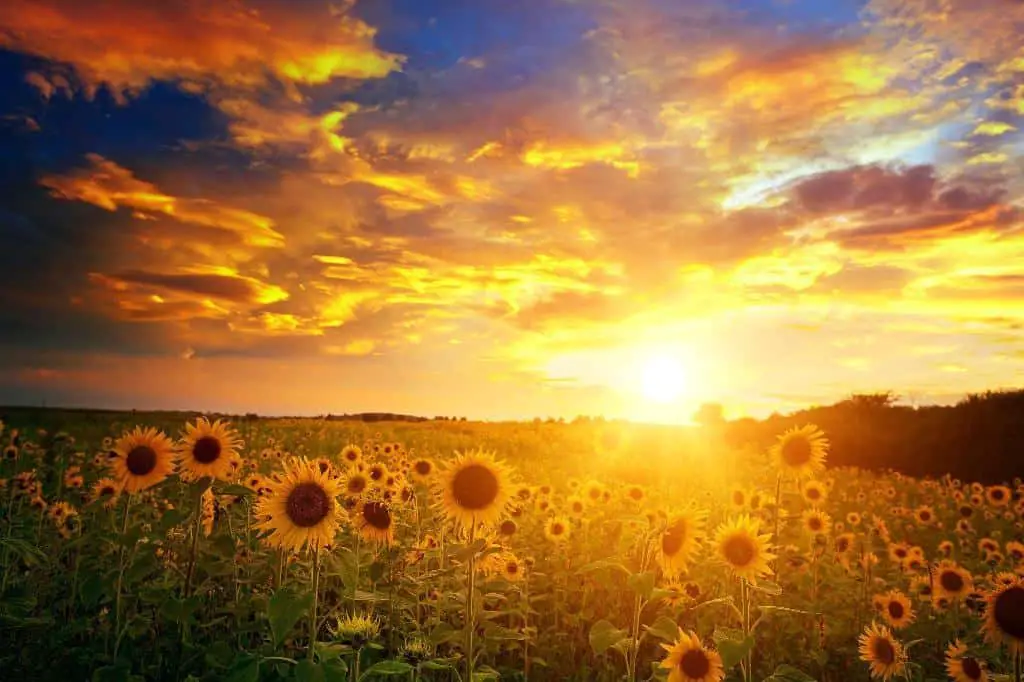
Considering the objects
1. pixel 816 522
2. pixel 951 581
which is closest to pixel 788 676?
pixel 951 581

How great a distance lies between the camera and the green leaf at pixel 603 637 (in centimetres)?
441

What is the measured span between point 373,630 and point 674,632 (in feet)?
5.93

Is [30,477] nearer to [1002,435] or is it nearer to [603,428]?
[1002,435]

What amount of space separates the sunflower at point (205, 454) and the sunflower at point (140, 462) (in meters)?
0.21

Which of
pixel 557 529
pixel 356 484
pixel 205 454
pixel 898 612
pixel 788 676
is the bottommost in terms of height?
pixel 898 612

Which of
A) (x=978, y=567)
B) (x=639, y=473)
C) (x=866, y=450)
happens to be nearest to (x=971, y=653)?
(x=978, y=567)

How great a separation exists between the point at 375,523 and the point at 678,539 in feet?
8.84

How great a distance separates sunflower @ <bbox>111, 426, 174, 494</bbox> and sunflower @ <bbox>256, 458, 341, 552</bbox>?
5.02 ft

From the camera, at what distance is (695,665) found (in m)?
5.00

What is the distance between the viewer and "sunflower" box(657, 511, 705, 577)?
230 inches

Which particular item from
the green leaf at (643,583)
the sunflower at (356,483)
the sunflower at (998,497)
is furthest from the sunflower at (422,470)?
the sunflower at (998,497)

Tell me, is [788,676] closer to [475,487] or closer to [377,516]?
[475,487]

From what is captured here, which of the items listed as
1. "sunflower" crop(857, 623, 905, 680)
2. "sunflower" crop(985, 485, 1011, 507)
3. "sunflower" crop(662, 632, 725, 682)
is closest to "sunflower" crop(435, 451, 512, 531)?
"sunflower" crop(662, 632, 725, 682)

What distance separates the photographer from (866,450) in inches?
1198
